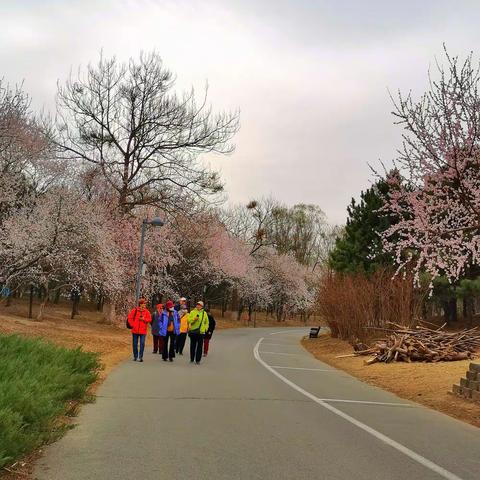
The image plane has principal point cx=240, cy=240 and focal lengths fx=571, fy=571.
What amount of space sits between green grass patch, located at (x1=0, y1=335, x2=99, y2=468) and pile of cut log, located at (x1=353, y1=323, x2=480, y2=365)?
10466mm

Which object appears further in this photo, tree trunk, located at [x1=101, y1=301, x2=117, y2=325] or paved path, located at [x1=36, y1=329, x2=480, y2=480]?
tree trunk, located at [x1=101, y1=301, x2=117, y2=325]

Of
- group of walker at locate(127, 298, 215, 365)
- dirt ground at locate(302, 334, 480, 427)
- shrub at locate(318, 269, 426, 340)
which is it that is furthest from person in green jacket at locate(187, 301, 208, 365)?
shrub at locate(318, 269, 426, 340)

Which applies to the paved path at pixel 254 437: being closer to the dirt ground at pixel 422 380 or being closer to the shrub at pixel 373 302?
the dirt ground at pixel 422 380

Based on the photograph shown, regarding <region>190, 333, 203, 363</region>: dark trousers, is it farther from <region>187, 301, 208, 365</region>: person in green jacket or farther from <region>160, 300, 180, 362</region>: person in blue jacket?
<region>160, 300, 180, 362</region>: person in blue jacket

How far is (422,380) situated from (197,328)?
5.96 m

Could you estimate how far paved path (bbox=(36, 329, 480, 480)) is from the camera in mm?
5383

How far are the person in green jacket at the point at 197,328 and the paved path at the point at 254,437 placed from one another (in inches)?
141

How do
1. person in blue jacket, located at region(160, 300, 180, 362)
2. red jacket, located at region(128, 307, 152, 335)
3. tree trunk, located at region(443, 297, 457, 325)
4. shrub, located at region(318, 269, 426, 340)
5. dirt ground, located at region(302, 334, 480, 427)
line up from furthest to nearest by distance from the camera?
tree trunk, located at region(443, 297, 457, 325) → shrub, located at region(318, 269, 426, 340) → person in blue jacket, located at region(160, 300, 180, 362) → red jacket, located at region(128, 307, 152, 335) → dirt ground, located at region(302, 334, 480, 427)

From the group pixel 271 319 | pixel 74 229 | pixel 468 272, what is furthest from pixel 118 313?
pixel 271 319

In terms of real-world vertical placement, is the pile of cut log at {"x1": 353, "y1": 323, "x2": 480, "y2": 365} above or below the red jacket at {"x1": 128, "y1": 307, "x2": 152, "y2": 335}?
below

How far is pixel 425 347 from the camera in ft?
59.1

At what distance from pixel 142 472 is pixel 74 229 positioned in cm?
1806

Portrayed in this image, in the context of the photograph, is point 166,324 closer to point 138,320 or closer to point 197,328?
point 138,320

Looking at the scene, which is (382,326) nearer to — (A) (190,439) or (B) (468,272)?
(B) (468,272)
